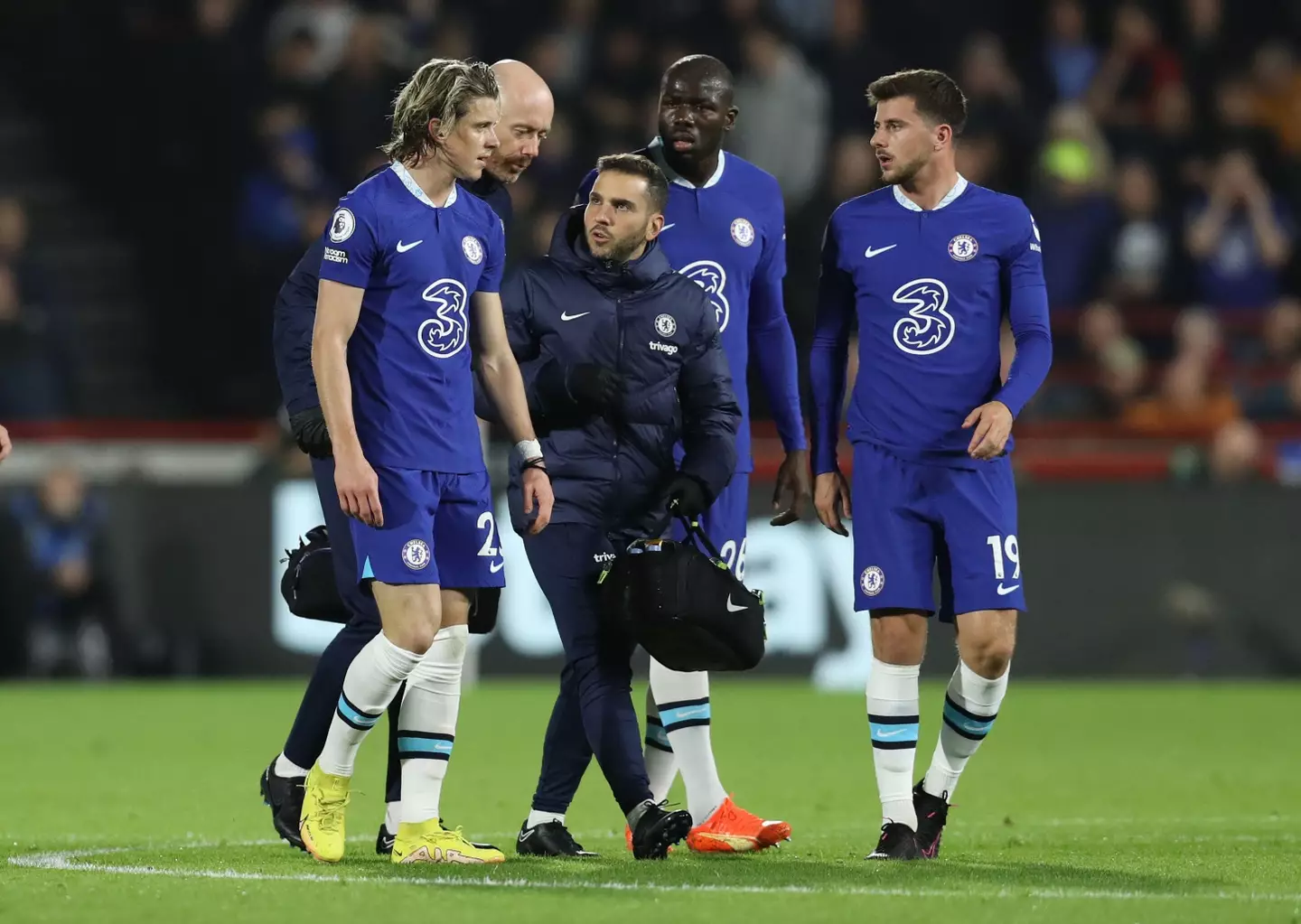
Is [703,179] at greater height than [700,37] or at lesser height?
lesser

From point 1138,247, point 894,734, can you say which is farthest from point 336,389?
point 1138,247

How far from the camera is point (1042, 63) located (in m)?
18.9

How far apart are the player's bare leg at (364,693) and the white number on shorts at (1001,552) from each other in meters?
1.77

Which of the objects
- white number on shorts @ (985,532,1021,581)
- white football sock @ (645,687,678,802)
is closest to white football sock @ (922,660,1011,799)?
white number on shorts @ (985,532,1021,581)

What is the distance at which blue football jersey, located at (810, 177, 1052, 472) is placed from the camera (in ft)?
23.5

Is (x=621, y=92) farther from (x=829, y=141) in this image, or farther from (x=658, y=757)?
(x=658, y=757)

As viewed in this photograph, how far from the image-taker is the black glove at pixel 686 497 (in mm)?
7008

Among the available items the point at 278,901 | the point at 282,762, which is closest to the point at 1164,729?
the point at 282,762

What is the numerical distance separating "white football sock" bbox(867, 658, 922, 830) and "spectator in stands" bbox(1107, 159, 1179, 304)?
10.3 m

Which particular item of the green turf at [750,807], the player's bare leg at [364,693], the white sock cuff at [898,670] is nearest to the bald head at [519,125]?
the player's bare leg at [364,693]

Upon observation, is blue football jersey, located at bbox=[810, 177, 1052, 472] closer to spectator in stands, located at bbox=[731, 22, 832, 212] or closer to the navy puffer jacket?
the navy puffer jacket

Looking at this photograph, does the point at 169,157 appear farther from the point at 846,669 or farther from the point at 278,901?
the point at 278,901

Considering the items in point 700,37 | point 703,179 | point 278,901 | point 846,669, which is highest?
point 700,37

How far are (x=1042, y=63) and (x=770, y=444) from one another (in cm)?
535
